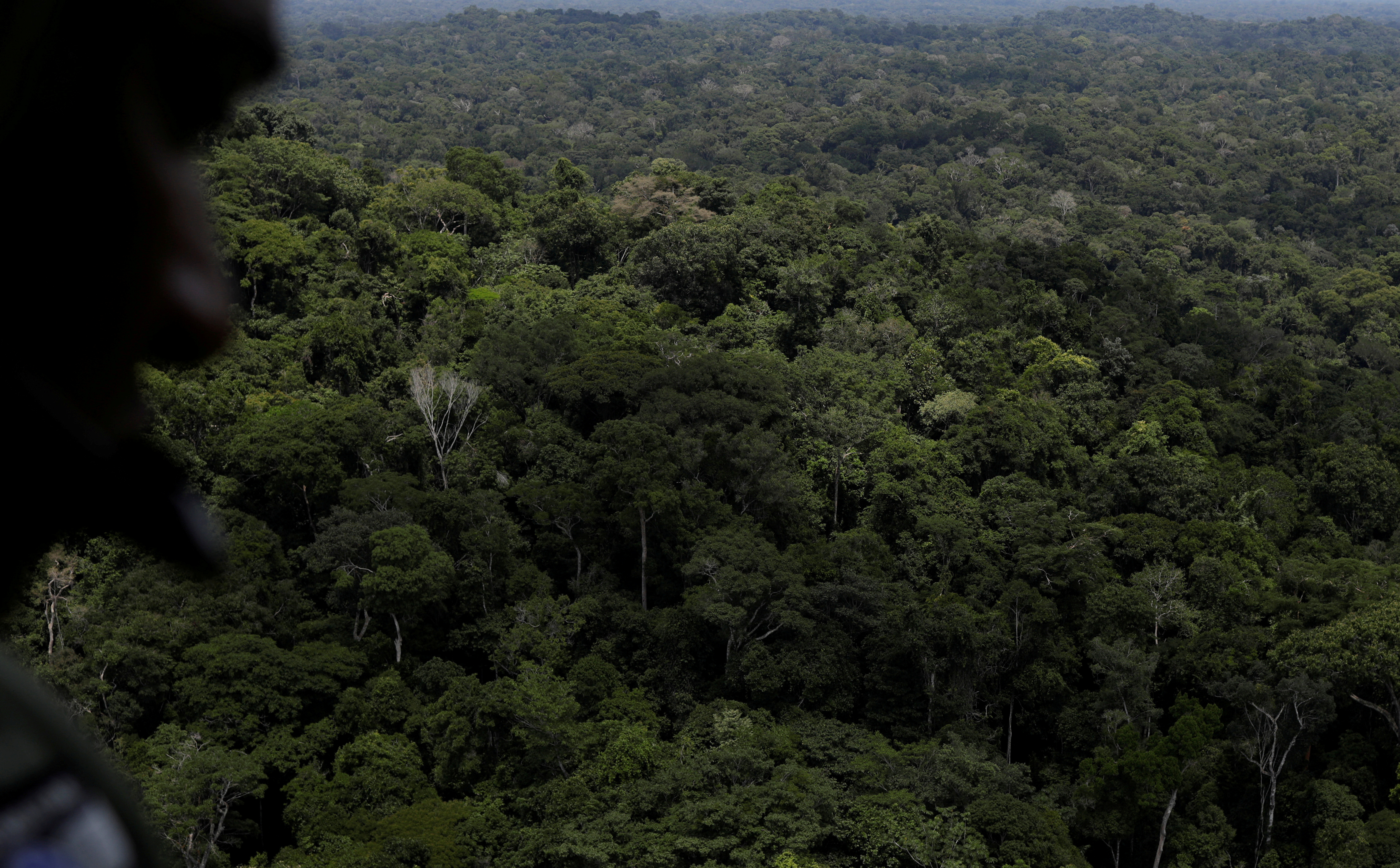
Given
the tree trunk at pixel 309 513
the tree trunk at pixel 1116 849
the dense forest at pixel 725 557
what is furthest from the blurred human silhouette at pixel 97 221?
the tree trunk at pixel 309 513

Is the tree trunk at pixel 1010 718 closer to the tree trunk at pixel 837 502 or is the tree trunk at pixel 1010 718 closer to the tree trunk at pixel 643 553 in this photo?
the tree trunk at pixel 837 502

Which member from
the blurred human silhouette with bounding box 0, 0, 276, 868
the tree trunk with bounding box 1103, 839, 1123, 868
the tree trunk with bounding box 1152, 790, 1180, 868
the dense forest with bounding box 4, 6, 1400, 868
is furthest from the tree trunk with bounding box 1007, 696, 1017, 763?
the blurred human silhouette with bounding box 0, 0, 276, 868

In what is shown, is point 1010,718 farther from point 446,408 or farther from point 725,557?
point 446,408

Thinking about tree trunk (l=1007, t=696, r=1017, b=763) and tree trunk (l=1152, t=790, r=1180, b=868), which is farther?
tree trunk (l=1007, t=696, r=1017, b=763)

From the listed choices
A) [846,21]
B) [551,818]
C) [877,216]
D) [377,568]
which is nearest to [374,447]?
[377,568]

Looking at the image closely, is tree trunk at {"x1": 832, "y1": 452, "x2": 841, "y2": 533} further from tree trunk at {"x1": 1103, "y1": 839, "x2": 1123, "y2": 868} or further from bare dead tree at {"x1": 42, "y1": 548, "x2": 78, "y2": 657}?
bare dead tree at {"x1": 42, "y1": 548, "x2": 78, "y2": 657}

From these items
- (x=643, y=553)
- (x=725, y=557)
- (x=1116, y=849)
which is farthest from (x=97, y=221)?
(x=643, y=553)
